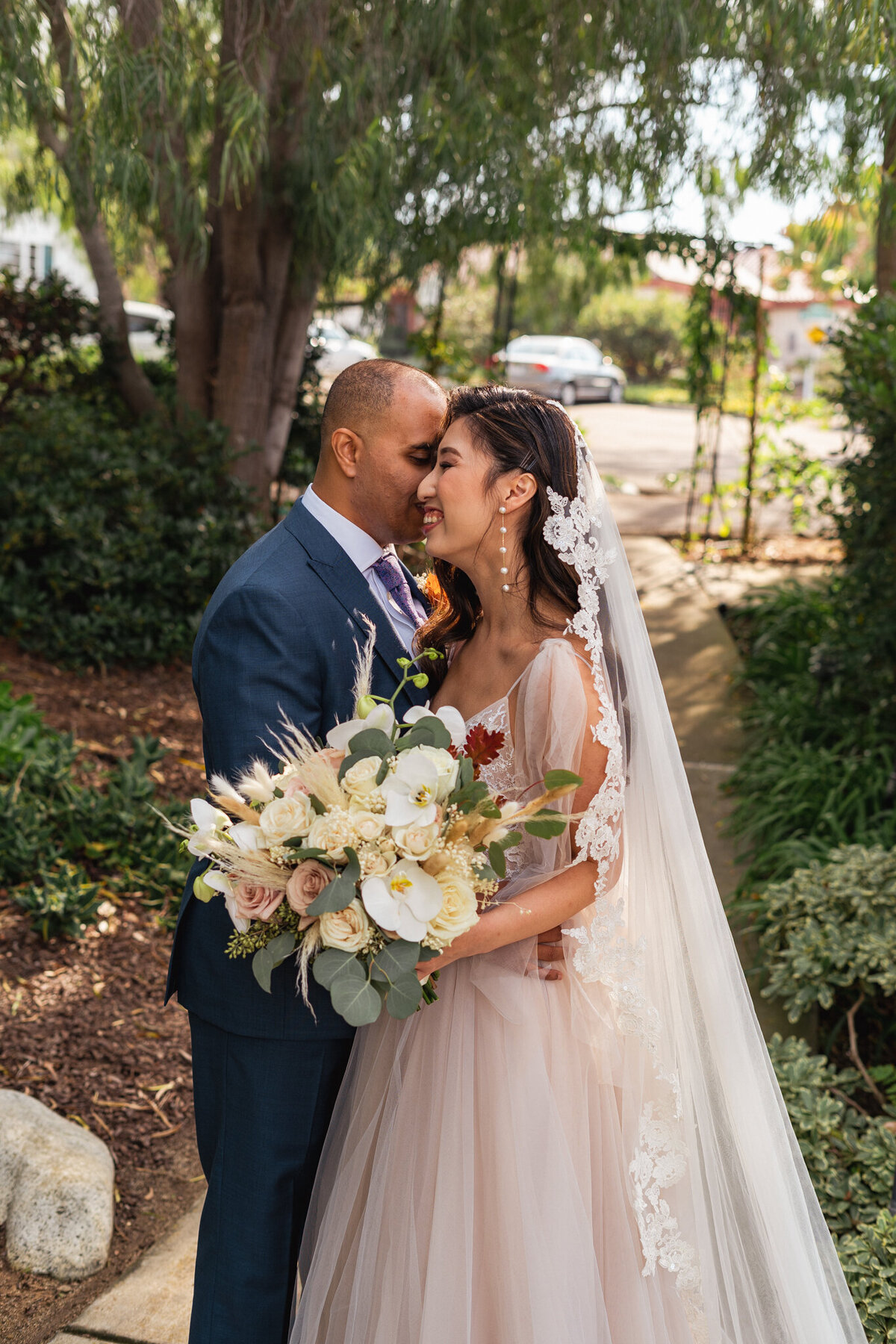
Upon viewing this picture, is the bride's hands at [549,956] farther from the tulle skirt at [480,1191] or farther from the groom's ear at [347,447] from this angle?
the groom's ear at [347,447]

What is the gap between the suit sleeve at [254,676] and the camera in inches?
77.5

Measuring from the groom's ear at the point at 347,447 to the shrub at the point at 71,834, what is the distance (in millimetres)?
2240

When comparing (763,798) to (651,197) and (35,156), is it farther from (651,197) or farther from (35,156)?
(35,156)

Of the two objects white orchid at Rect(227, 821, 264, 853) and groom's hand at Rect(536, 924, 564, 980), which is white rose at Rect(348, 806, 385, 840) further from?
groom's hand at Rect(536, 924, 564, 980)

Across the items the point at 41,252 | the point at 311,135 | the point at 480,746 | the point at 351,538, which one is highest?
the point at 41,252

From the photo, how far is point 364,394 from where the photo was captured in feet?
7.40

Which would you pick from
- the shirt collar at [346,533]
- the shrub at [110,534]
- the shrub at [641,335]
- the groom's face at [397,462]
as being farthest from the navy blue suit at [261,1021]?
the shrub at [641,335]

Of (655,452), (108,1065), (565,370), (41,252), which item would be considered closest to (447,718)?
(108,1065)

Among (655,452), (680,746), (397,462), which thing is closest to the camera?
(397,462)

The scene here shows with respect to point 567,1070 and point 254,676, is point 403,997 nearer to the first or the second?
point 567,1070

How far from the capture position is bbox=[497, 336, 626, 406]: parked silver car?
68.8 ft

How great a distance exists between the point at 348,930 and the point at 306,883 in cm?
9

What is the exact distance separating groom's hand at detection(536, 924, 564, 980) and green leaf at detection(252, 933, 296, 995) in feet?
1.89

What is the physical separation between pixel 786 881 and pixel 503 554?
2.43 meters
